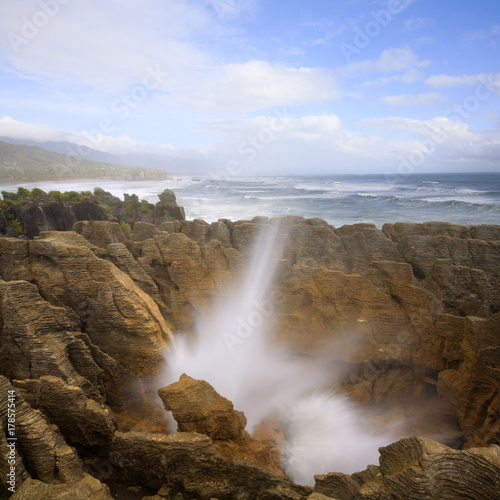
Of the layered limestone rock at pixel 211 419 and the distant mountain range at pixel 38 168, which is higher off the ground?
the distant mountain range at pixel 38 168

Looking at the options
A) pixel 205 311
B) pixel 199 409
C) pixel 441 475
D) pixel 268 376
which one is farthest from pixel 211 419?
pixel 441 475


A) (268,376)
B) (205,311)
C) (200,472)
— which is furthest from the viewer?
(205,311)

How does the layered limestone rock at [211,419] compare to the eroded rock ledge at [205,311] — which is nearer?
the eroded rock ledge at [205,311]

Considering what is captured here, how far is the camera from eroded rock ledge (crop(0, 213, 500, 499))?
24.7ft

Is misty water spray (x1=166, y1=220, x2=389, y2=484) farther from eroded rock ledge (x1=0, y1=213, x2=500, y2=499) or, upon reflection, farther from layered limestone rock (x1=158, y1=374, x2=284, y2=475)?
layered limestone rock (x1=158, y1=374, x2=284, y2=475)

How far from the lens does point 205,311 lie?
45.6 feet

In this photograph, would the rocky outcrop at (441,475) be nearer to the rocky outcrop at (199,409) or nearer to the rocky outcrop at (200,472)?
the rocky outcrop at (200,472)

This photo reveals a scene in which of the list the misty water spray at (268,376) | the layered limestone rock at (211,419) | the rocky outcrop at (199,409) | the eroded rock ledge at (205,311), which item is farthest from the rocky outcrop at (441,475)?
the misty water spray at (268,376)

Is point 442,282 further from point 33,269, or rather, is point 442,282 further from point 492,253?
point 33,269

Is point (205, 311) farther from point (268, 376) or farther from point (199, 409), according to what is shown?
point (199, 409)

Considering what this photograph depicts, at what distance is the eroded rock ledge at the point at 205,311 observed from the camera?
753 centimetres

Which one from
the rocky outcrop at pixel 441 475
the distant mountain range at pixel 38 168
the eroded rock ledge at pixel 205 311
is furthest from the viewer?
the distant mountain range at pixel 38 168

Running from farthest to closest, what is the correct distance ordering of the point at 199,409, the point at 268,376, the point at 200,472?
the point at 268,376
the point at 199,409
the point at 200,472

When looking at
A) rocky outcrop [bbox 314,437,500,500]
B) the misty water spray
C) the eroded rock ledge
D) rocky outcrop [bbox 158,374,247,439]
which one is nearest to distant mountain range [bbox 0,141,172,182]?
the eroded rock ledge
